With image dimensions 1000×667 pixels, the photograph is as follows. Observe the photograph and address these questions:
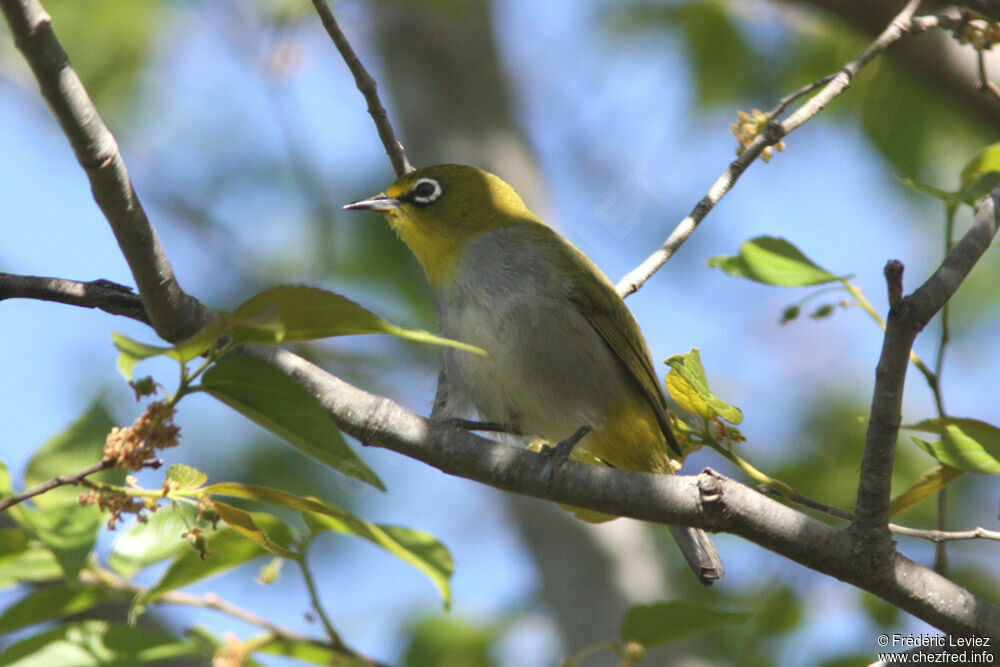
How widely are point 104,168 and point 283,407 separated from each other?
61 centimetres

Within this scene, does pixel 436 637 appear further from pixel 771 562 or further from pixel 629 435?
pixel 771 562

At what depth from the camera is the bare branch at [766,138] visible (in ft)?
10.5

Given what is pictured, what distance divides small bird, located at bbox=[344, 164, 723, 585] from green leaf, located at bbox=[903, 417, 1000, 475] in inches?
51.9

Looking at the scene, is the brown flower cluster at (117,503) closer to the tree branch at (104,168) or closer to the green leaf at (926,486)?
the tree branch at (104,168)

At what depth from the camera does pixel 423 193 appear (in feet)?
15.7

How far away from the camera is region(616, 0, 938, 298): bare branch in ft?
10.5

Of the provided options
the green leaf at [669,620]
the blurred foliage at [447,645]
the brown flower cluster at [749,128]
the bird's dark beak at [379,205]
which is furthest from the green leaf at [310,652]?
the bird's dark beak at [379,205]

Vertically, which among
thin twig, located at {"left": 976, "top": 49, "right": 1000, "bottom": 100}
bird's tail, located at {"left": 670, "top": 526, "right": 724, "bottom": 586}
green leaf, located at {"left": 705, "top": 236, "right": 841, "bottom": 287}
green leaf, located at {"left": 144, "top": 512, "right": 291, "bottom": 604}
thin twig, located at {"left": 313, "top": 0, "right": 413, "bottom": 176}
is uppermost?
thin twig, located at {"left": 976, "top": 49, "right": 1000, "bottom": 100}

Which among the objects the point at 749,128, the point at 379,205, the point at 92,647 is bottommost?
the point at 92,647

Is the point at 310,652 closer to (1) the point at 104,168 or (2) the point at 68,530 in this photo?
(2) the point at 68,530

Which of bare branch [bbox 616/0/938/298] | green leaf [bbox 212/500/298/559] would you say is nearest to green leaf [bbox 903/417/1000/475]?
bare branch [bbox 616/0/938/298]

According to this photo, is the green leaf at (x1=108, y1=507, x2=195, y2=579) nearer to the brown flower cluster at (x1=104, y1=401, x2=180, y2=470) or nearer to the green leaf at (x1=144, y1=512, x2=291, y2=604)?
the green leaf at (x1=144, y1=512, x2=291, y2=604)

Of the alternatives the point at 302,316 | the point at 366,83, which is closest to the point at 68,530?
the point at 302,316

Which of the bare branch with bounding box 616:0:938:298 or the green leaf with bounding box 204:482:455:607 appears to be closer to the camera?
the green leaf with bounding box 204:482:455:607
